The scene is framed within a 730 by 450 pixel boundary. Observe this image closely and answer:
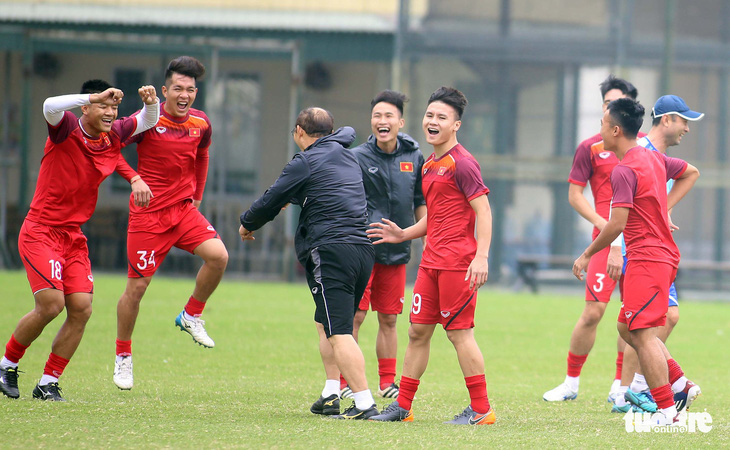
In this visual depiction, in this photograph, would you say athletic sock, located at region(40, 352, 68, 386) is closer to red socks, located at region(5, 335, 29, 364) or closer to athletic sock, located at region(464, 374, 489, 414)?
red socks, located at region(5, 335, 29, 364)

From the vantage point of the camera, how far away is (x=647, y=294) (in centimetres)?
608

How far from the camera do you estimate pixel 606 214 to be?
7.83 metres

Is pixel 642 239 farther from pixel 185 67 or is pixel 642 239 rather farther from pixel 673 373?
pixel 185 67

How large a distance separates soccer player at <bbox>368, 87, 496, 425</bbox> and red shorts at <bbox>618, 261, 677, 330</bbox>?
1.01 meters

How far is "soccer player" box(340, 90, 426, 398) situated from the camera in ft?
25.4

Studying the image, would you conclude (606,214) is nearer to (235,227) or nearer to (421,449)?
(421,449)

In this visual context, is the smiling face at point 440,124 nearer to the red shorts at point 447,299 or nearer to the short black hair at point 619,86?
the red shorts at point 447,299

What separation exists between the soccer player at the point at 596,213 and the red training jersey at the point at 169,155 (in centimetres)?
315

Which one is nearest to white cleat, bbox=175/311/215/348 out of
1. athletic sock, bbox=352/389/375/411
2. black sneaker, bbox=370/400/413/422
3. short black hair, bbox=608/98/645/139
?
athletic sock, bbox=352/389/375/411

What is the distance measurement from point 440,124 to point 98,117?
8.17 feet

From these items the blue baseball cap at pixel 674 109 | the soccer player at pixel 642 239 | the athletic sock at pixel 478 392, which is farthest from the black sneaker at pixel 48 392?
the blue baseball cap at pixel 674 109

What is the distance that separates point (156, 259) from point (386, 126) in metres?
2.16

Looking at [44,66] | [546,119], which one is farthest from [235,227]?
[546,119]

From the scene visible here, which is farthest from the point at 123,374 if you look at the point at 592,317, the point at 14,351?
the point at 592,317
